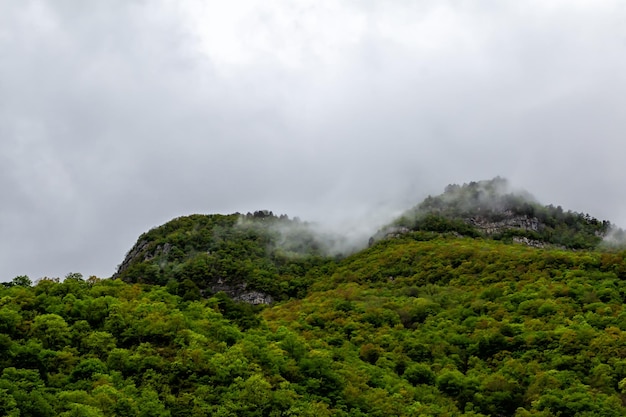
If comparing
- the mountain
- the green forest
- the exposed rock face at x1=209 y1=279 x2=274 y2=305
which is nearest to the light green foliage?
the green forest

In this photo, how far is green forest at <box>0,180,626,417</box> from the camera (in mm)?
65312

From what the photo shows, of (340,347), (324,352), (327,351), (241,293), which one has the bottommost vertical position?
(324,352)

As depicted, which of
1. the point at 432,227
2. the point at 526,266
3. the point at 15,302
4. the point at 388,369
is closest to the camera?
the point at 15,302

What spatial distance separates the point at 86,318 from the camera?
78562 mm

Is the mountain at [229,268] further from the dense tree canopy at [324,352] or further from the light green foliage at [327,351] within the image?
the dense tree canopy at [324,352]

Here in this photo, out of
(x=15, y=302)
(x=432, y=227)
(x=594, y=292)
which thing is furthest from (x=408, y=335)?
(x=432, y=227)

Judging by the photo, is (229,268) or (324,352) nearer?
(324,352)

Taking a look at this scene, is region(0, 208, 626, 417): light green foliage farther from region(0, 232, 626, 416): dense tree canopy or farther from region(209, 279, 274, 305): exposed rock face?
region(209, 279, 274, 305): exposed rock face

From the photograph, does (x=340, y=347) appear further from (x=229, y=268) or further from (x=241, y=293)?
(x=229, y=268)

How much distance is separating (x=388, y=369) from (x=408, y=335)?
16.3m

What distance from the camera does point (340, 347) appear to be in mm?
97750

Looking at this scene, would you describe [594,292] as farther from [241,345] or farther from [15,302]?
[15,302]

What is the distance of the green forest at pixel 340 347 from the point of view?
65.3 metres

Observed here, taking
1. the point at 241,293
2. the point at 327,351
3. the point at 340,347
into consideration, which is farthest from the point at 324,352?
the point at 241,293
